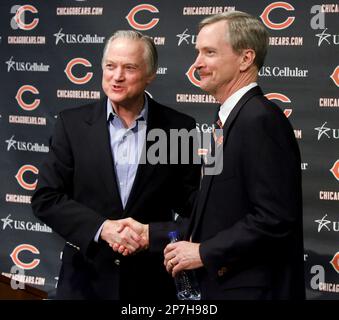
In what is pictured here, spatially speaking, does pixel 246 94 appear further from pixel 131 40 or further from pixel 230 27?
pixel 131 40

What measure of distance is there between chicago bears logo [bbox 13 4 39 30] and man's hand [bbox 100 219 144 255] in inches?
105

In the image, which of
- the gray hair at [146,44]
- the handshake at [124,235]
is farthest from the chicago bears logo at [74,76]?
the handshake at [124,235]

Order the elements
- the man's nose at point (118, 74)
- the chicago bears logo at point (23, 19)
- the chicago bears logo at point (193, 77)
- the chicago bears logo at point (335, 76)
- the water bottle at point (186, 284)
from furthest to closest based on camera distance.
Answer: the chicago bears logo at point (23, 19) < the chicago bears logo at point (193, 77) < the chicago bears logo at point (335, 76) < the man's nose at point (118, 74) < the water bottle at point (186, 284)

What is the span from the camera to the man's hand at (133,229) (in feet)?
6.96

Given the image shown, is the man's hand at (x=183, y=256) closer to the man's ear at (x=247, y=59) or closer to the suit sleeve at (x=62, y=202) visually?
the suit sleeve at (x=62, y=202)

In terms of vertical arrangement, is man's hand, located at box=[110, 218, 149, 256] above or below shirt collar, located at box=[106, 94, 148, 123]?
below

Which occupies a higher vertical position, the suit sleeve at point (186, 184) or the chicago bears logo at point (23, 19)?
the chicago bears logo at point (23, 19)

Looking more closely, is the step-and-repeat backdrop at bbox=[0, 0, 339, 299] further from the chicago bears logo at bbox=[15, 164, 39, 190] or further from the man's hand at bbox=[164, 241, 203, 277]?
the man's hand at bbox=[164, 241, 203, 277]

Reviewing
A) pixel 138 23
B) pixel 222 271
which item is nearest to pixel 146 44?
pixel 222 271

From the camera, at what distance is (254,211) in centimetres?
176

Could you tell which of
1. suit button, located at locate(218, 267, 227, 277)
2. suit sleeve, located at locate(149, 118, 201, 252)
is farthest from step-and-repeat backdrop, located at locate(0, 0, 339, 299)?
suit button, located at locate(218, 267, 227, 277)

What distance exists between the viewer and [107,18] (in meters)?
4.20

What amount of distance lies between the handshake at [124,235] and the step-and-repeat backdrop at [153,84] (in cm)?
192

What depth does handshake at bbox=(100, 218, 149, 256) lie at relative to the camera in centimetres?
210
